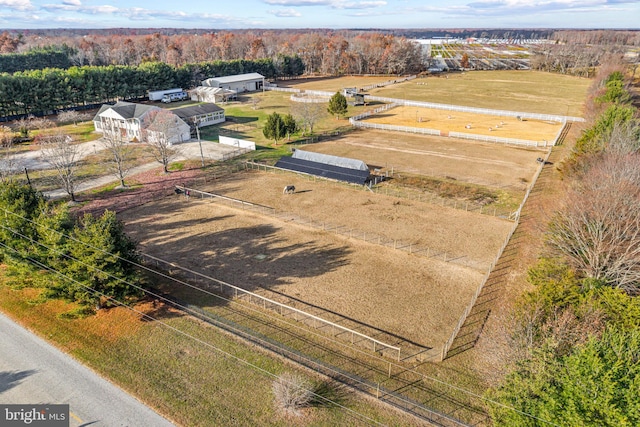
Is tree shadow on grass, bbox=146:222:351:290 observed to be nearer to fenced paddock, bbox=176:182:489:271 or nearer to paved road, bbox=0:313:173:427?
fenced paddock, bbox=176:182:489:271

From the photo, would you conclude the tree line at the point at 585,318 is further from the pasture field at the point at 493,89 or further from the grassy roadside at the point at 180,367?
the pasture field at the point at 493,89

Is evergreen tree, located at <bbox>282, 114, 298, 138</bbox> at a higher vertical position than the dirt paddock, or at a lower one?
higher

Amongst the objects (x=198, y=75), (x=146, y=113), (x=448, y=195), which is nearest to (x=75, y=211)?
(x=146, y=113)

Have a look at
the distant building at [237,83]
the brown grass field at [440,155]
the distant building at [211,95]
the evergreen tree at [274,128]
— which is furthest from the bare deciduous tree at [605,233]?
the distant building at [237,83]

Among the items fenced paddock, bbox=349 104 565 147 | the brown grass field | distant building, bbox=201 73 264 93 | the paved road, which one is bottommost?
the paved road

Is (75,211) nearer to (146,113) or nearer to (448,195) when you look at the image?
(146,113)

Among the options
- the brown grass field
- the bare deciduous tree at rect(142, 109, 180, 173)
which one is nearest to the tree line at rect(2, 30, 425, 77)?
the bare deciduous tree at rect(142, 109, 180, 173)
